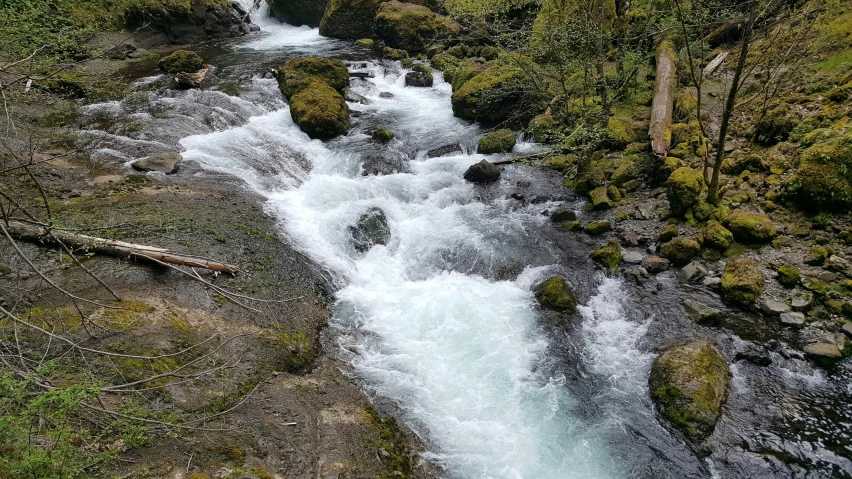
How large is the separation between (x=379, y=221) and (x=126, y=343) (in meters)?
5.98

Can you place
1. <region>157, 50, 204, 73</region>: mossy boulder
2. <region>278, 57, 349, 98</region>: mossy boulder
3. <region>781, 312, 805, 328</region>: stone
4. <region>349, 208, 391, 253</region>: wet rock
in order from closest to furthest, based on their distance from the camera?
<region>781, 312, 805, 328</region>: stone < <region>349, 208, 391, 253</region>: wet rock < <region>278, 57, 349, 98</region>: mossy boulder < <region>157, 50, 204, 73</region>: mossy boulder

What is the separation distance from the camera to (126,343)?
5520 millimetres

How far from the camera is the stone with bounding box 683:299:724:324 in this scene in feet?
24.5

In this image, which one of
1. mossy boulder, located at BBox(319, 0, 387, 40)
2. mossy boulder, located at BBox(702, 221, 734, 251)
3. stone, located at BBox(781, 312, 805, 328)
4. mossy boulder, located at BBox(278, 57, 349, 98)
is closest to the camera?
stone, located at BBox(781, 312, 805, 328)

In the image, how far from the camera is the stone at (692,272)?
8.32 meters

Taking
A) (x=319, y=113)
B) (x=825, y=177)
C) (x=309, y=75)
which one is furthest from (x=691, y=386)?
(x=309, y=75)

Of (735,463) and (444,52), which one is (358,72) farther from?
(735,463)

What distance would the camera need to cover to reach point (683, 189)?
9.42 metres

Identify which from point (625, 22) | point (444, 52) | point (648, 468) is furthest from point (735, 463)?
point (444, 52)

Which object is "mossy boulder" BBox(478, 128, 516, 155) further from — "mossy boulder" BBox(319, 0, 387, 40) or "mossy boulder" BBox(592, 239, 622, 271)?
"mossy boulder" BBox(319, 0, 387, 40)

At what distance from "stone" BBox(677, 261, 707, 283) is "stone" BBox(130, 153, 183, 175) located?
11291 millimetres

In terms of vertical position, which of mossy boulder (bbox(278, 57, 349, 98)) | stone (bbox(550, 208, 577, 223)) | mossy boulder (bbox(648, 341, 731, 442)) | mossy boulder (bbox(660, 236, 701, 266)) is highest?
mossy boulder (bbox(278, 57, 349, 98))

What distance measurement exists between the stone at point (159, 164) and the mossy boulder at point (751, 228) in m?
12.2

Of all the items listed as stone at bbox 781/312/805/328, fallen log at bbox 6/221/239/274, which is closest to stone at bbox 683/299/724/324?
stone at bbox 781/312/805/328
